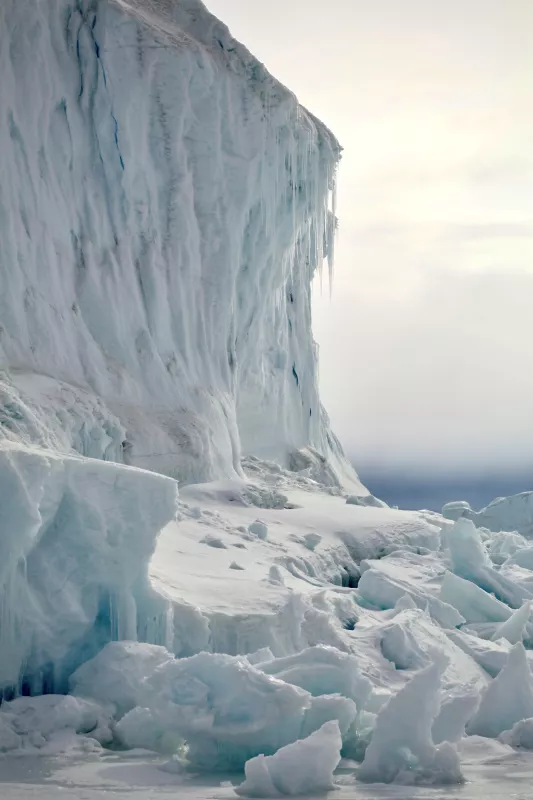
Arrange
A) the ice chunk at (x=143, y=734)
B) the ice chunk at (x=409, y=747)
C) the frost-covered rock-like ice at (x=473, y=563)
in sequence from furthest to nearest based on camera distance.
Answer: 1. the frost-covered rock-like ice at (x=473, y=563)
2. the ice chunk at (x=143, y=734)
3. the ice chunk at (x=409, y=747)

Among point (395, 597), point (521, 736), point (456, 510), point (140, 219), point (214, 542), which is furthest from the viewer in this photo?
point (456, 510)

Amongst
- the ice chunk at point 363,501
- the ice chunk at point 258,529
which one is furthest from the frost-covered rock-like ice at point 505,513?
the ice chunk at point 258,529

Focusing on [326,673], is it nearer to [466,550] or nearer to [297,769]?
[297,769]

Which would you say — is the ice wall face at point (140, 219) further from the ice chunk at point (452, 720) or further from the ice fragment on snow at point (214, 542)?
the ice chunk at point (452, 720)

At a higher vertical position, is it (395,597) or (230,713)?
(395,597)

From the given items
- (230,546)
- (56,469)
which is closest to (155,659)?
(56,469)

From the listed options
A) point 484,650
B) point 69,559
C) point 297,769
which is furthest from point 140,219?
point 297,769

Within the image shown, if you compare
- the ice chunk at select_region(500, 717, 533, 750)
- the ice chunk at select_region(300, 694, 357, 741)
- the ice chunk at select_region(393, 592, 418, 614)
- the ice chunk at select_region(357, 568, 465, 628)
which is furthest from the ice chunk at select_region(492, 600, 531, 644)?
the ice chunk at select_region(300, 694, 357, 741)
